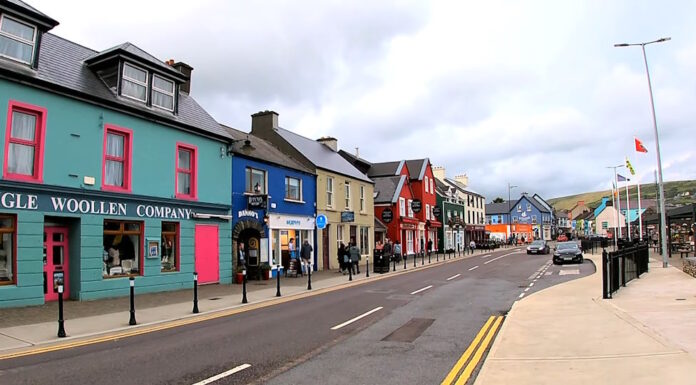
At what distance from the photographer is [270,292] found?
17.7 meters

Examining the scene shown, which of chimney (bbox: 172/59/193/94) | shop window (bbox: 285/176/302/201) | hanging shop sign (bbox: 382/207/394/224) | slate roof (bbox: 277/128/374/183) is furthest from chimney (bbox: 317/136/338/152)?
chimney (bbox: 172/59/193/94)

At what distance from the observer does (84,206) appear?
15.0m

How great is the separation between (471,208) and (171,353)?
68.7 metres

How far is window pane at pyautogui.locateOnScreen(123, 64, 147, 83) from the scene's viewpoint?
17434 millimetres

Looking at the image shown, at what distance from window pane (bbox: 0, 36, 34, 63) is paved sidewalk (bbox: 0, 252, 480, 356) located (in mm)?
7194

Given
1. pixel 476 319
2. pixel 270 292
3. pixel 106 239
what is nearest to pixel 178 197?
pixel 106 239

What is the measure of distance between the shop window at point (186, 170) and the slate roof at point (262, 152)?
2.58 metres

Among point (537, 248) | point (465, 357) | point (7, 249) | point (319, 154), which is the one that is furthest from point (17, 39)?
point (537, 248)

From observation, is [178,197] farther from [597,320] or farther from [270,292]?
[597,320]

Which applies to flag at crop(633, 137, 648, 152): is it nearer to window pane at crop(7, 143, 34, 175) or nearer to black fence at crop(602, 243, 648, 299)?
black fence at crop(602, 243, 648, 299)

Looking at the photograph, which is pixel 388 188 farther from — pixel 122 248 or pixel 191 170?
pixel 122 248

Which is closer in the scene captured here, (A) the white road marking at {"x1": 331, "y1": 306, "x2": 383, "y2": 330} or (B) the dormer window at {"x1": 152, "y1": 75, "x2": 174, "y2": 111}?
(A) the white road marking at {"x1": 331, "y1": 306, "x2": 383, "y2": 330}

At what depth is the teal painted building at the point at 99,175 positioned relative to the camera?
44.3 ft

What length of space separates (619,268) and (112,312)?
50.7ft
